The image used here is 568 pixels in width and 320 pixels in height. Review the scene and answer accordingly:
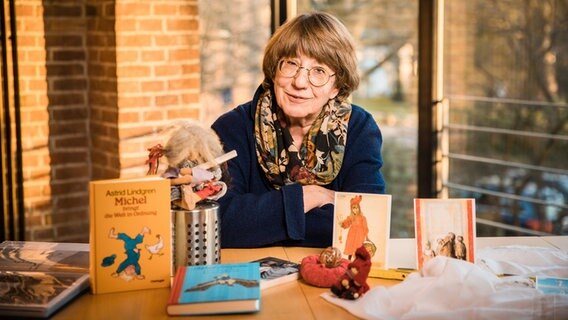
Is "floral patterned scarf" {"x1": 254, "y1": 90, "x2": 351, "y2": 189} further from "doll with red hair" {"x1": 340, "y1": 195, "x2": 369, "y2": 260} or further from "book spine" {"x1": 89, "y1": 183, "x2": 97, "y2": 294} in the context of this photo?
"book spine" {"x1": 89, "y1": 183, "x2": 97, "y2": 294}

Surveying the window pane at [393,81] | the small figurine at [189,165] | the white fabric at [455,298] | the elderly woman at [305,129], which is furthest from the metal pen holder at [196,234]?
the window pane at [393,81]

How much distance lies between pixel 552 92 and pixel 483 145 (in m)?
0.52

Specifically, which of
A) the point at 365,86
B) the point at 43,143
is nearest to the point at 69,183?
the point at 43,143

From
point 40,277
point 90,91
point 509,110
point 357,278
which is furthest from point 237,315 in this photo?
point 509,110

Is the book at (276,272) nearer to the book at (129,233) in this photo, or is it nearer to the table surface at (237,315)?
the table surface at (237,315)

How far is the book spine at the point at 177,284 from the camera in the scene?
1.62m

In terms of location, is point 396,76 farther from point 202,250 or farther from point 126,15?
point 202,250

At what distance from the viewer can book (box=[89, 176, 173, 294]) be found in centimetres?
172

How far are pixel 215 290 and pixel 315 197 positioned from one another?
27.4 inches

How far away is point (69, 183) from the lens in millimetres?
4230

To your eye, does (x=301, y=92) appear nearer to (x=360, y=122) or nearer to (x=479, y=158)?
(x=360, y=122)

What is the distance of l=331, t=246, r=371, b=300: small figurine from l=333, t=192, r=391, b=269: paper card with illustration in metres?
0.18

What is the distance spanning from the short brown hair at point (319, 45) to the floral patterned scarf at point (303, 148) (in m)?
0.11

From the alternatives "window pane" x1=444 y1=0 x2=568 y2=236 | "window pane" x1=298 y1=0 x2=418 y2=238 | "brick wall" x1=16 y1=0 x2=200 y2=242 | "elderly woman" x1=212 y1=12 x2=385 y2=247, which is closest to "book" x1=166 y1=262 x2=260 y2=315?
"elderly woman" x1=212 y1=12 x2=385 y2=247
